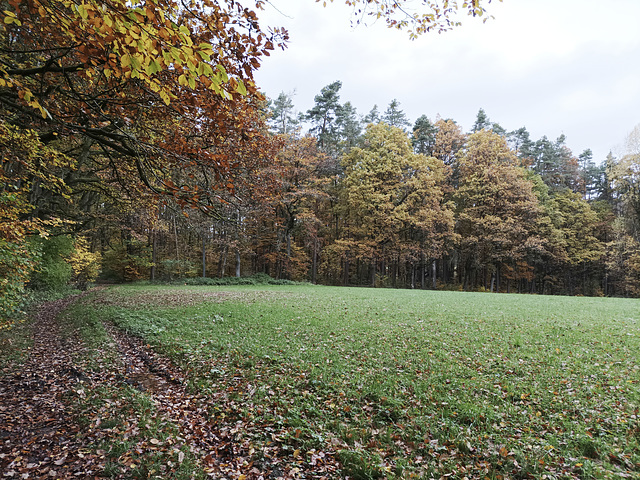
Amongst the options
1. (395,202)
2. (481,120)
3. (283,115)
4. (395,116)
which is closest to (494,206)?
(395,202)

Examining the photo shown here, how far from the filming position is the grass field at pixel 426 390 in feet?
11.9

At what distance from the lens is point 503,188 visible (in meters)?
30.3

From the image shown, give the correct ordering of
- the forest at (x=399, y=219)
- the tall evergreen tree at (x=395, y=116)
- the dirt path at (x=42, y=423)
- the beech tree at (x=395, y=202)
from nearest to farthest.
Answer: the dirt path at (x=42, y=423) → the forest at (x=399, y=219) → the beech tree at (x=395, y=202) → the tall evergreen tree at (x=395, y=116)

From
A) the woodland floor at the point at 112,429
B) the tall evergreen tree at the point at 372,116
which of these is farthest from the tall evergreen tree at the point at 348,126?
the woodland floor at the point at 112,429

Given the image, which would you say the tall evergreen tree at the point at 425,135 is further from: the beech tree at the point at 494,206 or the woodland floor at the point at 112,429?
the woodland floor at the point at 112,429

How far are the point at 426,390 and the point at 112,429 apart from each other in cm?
453

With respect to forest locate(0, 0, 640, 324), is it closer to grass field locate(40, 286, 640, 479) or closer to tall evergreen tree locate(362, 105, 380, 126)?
tall evergreen tree locate(362, 105, 380, 126)

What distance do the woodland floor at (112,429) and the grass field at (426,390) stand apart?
295mm

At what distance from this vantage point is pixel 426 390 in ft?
16.9

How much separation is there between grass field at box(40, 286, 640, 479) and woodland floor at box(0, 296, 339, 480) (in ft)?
0.97

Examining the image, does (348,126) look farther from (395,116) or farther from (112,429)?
(112,429)

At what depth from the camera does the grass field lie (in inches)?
143

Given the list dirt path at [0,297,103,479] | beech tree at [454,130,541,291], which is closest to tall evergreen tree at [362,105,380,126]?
beech tree at [454,130,541,291]

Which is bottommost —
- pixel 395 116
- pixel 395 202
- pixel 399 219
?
pixel 399 219
